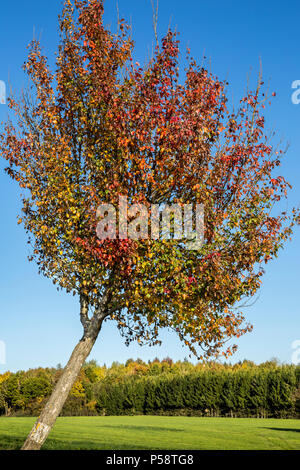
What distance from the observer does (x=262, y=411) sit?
141 feet

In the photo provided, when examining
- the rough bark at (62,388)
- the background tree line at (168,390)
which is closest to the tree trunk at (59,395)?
the rough bark at (62,388)

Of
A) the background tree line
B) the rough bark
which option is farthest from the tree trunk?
the background tree line

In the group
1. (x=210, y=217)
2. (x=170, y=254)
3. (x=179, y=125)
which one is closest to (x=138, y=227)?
(x=170, y=254)

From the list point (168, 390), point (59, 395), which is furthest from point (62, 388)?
point (168, 390)

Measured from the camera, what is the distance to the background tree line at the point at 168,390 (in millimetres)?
42344

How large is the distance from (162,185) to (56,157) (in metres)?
3.20

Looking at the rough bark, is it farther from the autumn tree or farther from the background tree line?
the background tree line

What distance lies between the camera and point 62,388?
13.2m

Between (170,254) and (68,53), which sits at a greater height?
(68,53)

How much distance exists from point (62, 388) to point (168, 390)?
37.6 m

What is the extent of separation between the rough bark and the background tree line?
32074mm

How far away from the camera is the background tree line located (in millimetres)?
42344

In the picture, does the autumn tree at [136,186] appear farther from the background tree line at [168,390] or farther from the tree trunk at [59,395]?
the background tree line at [168,390]
